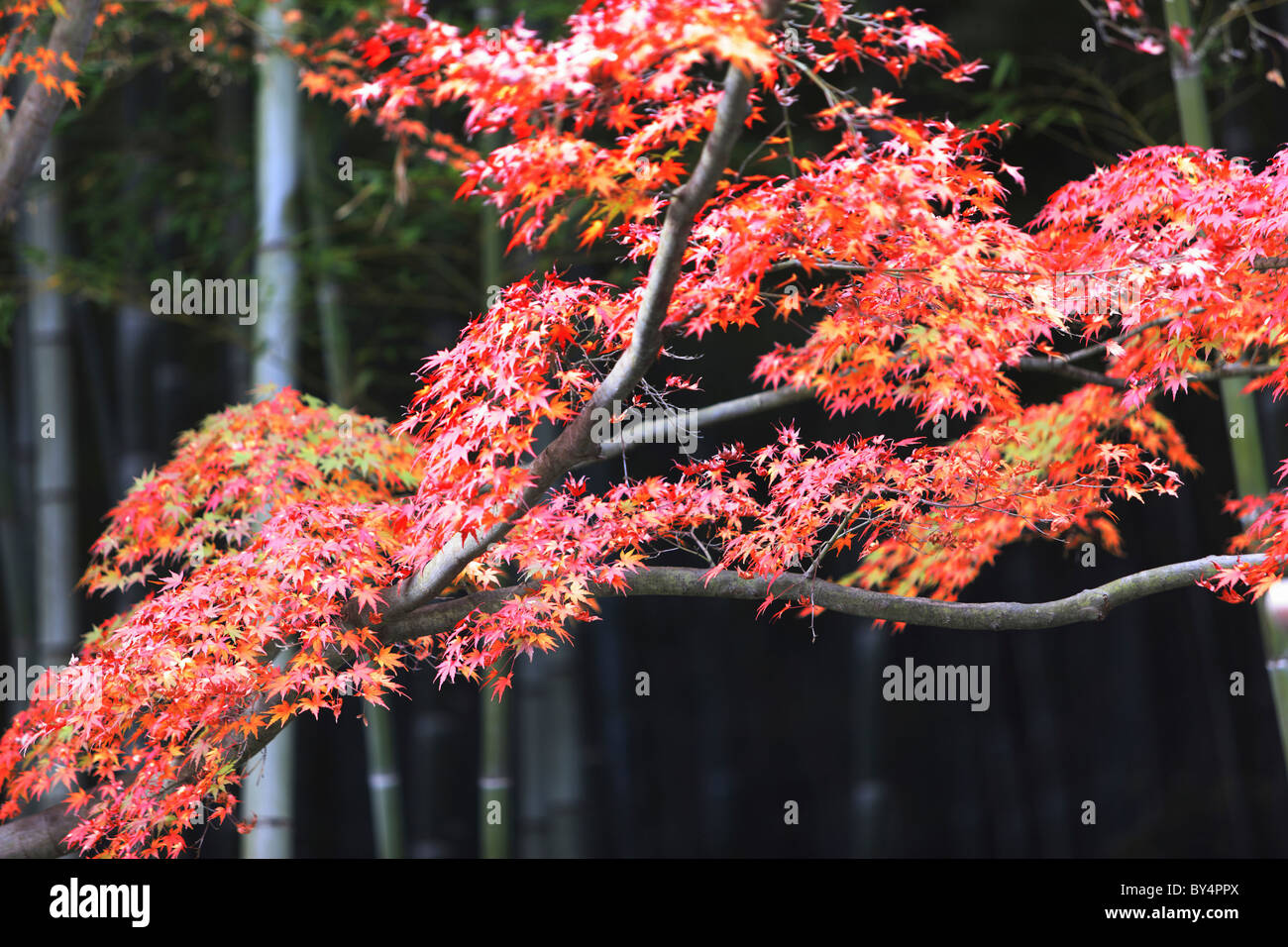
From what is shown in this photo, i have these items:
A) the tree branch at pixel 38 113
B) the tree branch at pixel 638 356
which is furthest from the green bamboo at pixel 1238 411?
the tree branch at pixel 38 113

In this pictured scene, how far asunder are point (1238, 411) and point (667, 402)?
2.68m

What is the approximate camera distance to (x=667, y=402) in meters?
2.84

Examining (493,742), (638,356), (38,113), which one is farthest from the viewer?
(493,742)

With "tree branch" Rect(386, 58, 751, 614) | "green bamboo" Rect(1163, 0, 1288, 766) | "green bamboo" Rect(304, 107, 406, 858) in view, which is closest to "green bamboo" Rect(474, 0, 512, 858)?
"green bamboo" Rect(304, 107, 406, 858)

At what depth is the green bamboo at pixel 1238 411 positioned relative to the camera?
4.31 m

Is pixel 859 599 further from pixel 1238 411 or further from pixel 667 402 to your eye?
pixel 1238 411

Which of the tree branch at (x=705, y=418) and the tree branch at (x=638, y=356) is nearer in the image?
the tree branch at (x=638, y=356)

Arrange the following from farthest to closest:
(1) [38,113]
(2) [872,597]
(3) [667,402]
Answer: (1) [38,113]
(2) [872,597]
(3) [667,402]

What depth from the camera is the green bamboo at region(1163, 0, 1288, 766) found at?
4309mm

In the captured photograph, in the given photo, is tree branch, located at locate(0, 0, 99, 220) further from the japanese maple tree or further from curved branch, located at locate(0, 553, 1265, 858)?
curved branch, located at locate(0, 553, 1265, 858)

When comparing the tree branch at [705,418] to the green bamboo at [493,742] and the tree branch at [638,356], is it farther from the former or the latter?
the green bamboo at [493,742]

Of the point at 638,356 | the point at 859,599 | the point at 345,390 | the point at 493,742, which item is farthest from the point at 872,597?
the point at 345,390

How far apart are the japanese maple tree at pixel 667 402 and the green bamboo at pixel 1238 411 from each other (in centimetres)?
105
